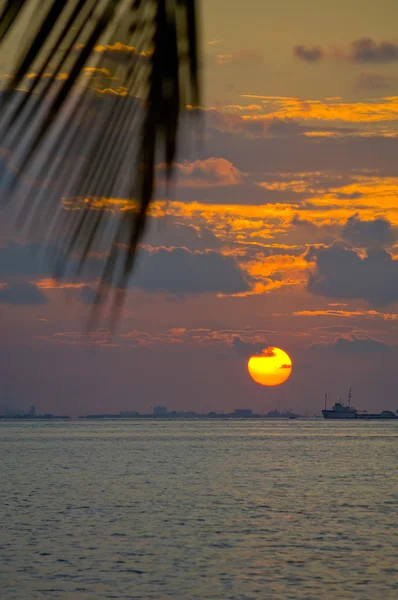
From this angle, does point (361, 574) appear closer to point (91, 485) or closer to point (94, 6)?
point (94, 6)

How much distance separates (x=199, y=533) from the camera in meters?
46.1

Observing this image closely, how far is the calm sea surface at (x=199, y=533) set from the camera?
110 feet

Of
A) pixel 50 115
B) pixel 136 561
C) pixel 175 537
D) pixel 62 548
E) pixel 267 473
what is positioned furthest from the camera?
pixel 267 473

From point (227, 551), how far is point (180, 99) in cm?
4066

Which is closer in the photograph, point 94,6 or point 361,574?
point 94,6

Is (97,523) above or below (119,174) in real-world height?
below

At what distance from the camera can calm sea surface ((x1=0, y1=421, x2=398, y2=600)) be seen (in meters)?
33.6

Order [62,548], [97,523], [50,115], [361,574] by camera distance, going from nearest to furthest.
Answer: [50,115] < [361,574] < [62,548] < [97,523]

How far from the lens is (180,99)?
3.63 feet

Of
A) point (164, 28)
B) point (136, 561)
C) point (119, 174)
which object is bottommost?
point (136, 561)

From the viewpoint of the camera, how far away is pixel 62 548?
136 feet

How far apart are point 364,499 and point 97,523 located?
841 inches

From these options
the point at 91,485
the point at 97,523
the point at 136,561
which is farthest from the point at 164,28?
the point at 91,485

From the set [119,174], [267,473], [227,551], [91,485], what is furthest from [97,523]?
[119,174]
